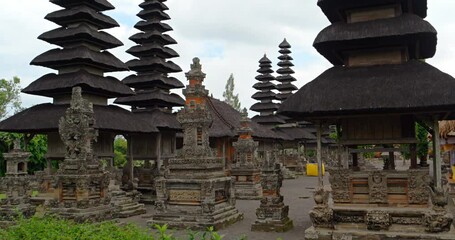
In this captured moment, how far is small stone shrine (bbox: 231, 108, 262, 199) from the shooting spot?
25.0m

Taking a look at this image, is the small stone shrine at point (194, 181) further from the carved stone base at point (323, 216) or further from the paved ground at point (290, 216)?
the carved stone base at point (323, 216)

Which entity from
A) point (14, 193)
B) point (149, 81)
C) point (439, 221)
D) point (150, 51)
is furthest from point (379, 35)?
point (150, 51)

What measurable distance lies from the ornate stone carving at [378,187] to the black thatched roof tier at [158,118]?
51.4ft

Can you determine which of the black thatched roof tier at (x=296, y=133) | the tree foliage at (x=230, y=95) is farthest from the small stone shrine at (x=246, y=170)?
the tree foliage at (x=230, y=95)

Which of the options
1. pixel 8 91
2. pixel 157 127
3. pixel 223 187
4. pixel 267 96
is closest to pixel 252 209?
pixel 223 187

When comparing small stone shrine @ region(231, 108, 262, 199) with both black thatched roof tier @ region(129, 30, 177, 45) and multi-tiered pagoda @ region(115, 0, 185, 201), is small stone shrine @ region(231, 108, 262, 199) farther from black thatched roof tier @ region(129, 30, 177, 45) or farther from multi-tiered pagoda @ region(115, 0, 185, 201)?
black thatched roof tier @ region(129, 30, 177, 45)

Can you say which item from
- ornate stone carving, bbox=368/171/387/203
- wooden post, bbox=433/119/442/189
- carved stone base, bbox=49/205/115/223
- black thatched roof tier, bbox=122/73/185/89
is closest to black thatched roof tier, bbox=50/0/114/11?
black thatched roof tier, bbox=122/73/185/89

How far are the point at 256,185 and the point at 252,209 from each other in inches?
223

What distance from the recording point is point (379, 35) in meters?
11.9

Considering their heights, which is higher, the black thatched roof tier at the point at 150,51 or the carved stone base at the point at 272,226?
the black thatched roof tier at the point at 150,51

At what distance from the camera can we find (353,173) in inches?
467

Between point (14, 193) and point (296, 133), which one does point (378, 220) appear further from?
point (296, 133)

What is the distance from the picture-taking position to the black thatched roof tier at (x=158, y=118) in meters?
25.3

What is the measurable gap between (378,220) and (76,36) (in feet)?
57.1
